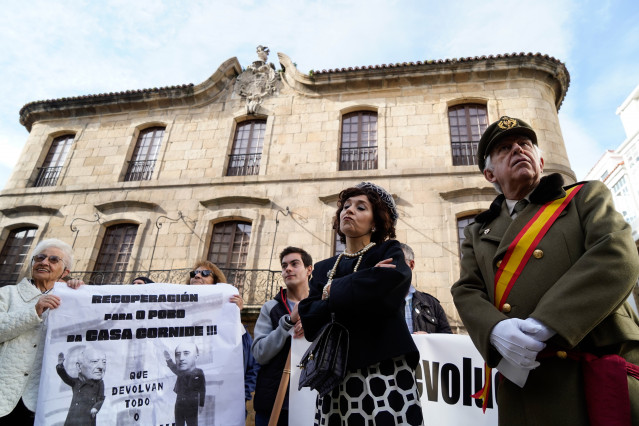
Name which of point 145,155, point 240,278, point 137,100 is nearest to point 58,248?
point 240,278

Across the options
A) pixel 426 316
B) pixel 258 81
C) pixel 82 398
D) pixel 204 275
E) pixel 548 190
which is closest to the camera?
pixel 548 190

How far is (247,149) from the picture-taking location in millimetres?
11797

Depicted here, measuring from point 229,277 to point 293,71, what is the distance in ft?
24.0

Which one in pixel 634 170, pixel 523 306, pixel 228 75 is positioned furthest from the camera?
pixel 634 170

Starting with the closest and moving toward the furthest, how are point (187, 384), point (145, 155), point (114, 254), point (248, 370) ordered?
1. point (187, 384)
2. point (248, 370)
3. point (114, 254)
4. point (145, 155)

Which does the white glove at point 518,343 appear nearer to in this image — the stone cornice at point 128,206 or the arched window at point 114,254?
the arched window at point 114,254

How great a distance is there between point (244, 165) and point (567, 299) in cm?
1077

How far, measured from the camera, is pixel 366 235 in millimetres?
2352

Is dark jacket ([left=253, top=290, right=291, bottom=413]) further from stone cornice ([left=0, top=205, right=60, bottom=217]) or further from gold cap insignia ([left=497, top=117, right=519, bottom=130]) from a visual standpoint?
stone cornice ([left=0, top=205, right=60, bottom=217])

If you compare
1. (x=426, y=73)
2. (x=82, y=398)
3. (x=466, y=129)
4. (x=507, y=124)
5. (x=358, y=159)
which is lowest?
(x=82, y=398)

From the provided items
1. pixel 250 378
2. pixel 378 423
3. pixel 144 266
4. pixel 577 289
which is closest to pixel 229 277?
pixel 144 266

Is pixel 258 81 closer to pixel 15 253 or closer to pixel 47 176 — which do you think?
pixel 47 176

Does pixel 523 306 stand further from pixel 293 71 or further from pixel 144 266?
pixel 293 71

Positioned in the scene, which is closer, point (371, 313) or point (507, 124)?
point (371, 313)
